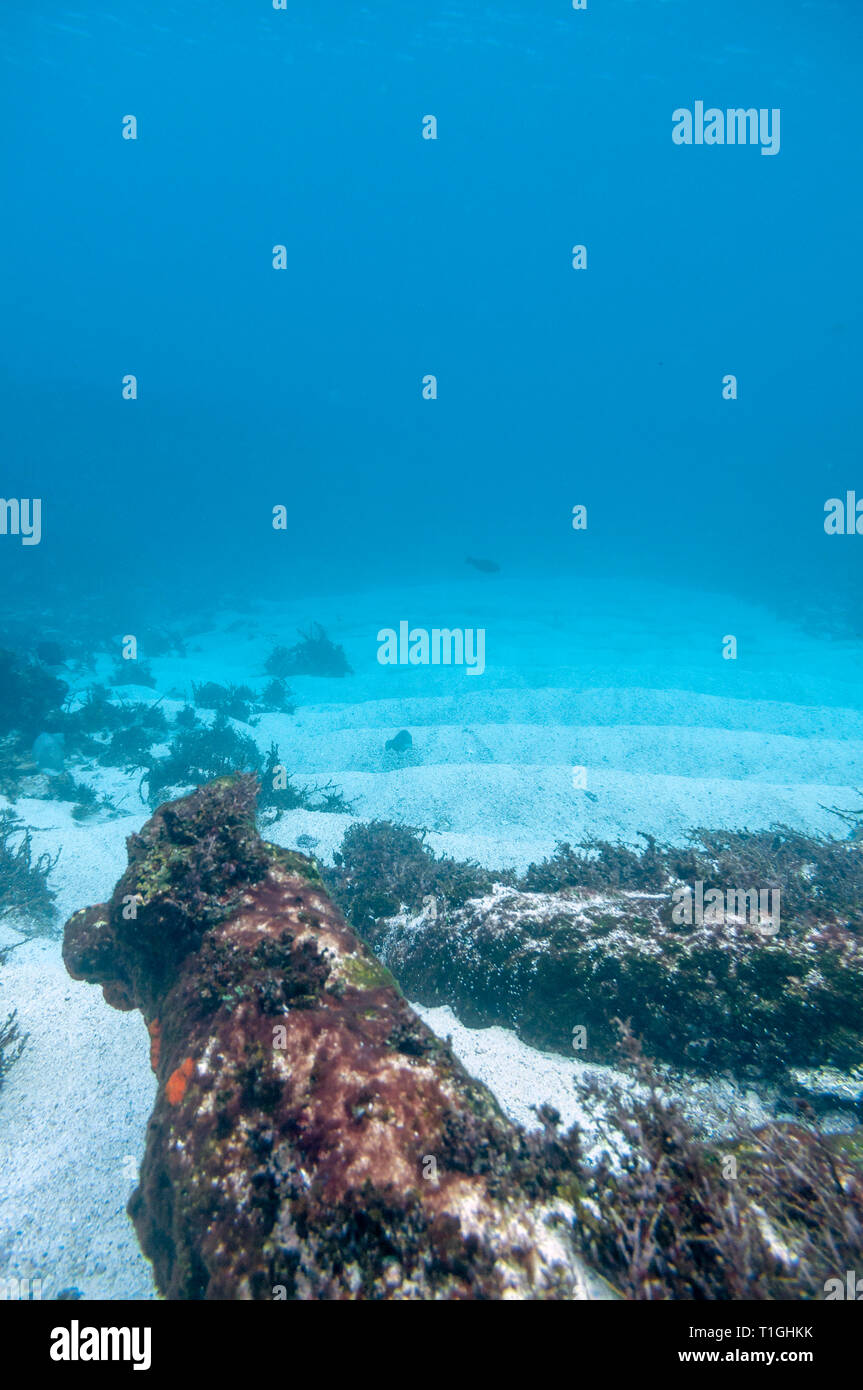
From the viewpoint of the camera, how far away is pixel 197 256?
89.2 m

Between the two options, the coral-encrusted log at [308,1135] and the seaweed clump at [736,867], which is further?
the seaweed clump at [736,867]

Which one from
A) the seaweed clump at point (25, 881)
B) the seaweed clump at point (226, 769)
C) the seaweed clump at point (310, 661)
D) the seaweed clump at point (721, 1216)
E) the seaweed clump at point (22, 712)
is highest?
the seaweed clump at point (310, 661)

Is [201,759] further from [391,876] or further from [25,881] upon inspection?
[391,876]

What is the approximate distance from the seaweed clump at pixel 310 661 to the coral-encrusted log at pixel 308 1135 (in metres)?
21.7

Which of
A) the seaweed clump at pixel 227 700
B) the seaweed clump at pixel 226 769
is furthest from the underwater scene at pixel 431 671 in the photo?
the seaweed clump at pixel 227 700

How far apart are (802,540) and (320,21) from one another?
66833 millimetres

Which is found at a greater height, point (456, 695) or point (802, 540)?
point (802, 540)

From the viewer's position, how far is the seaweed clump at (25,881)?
23.8ft

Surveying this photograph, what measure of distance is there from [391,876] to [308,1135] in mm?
4655

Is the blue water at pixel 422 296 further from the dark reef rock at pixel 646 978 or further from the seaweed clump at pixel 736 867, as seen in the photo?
the dark reef rock at pixel 646 978

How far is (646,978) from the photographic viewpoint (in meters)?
4.49

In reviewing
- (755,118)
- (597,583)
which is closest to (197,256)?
(755,118)

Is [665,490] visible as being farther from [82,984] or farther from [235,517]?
[82,984]

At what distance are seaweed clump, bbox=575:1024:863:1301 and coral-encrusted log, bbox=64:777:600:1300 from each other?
0.23 meters
